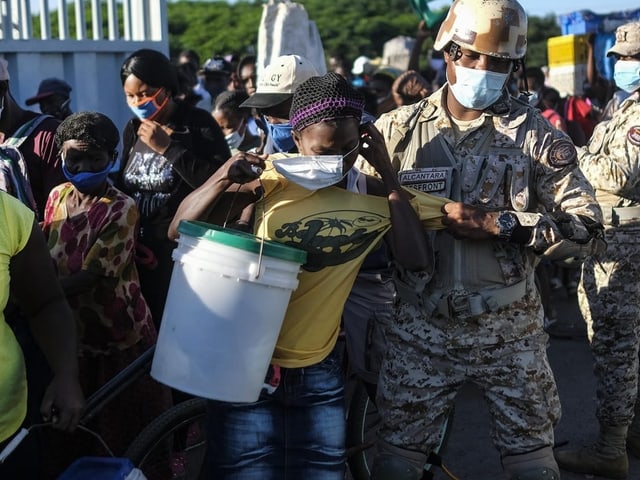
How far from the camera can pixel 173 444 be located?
408 centimetres

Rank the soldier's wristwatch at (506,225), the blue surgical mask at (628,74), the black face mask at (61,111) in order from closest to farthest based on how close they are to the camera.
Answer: the soldier's wristwatch at (506,225) → the blue surgical mask at (628,74) → the black face mask at (61,111)

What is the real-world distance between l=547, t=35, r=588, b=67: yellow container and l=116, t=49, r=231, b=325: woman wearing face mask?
408 inches

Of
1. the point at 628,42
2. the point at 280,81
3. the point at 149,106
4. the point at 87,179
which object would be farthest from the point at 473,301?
the point at 628,42

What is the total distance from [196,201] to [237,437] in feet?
2.36

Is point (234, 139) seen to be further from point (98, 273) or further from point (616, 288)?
point (98, 273)

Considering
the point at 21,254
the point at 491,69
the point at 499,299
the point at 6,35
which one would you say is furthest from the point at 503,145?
the point at 6,35

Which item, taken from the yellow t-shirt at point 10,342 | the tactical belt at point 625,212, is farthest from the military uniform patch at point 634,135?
the yellow t-shirt at point 10,342

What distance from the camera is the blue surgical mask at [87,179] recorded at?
4004mm

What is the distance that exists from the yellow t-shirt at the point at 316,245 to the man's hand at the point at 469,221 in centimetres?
24

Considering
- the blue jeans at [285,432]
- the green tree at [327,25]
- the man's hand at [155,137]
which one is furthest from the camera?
the green tree at [327,25]

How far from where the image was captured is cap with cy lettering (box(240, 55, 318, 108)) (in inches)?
163

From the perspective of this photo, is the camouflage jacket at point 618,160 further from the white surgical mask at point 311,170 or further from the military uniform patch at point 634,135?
the white surgical mask at point 311,170

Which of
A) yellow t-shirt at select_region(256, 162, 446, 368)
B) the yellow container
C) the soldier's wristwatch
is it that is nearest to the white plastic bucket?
yellow t-shirt at select_region(256, 162, 446, 368)

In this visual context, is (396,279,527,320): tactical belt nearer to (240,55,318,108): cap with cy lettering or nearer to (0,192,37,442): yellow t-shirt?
(240,55,318,108): cap with cy lettering
